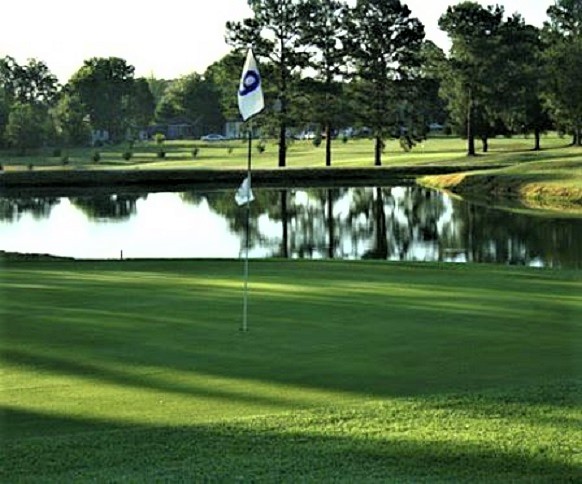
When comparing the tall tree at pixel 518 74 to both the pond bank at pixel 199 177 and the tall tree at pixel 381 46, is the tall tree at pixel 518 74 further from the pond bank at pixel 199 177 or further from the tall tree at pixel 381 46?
the pond bank at pixel 199 177

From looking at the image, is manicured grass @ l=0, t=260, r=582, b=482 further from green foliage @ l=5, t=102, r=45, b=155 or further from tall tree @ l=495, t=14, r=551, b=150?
green foliage @ l=5, t=102, r=45, b=155

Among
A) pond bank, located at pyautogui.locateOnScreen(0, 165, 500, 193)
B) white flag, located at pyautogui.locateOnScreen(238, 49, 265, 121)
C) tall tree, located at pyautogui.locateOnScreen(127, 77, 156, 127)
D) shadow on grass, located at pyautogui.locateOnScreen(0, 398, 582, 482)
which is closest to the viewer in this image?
shadow on grass, located at pyautogui.locateOnScreen(0, 398, 582, 482)

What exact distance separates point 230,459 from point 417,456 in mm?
1174

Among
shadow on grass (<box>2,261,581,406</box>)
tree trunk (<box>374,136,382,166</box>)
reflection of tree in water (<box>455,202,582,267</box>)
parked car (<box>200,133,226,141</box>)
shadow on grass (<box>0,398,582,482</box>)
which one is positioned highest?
parked car (<box>200,133,226,141</box>)

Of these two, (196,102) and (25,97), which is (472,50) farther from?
(25,97)

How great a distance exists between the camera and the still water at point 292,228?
30141 millimetres

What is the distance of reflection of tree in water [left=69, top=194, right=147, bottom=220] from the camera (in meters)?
43.1

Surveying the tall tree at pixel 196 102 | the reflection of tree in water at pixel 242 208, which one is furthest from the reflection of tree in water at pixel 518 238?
the tall tree at pixel 196 102

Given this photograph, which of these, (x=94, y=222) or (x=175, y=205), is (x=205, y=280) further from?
(x=175, y=205)

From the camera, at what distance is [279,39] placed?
226 feet

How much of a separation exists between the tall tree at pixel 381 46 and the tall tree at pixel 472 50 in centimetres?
262

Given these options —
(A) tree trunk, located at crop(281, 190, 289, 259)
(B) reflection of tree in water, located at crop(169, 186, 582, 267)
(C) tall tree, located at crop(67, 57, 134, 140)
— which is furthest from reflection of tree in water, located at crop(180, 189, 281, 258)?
(C) tall tree, located at crop(67, 57, 134, 140)

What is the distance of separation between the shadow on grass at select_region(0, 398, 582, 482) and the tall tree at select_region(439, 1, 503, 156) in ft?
221

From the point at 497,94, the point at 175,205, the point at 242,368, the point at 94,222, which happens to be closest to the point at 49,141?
the point at 497,94
